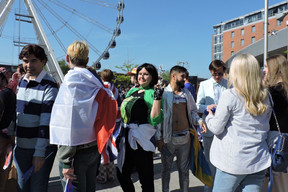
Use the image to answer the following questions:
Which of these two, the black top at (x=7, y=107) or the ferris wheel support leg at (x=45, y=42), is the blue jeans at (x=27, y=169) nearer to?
the black top at (x=7, y=107)

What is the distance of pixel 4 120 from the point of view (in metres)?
2.32

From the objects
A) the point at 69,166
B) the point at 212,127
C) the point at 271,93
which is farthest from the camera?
the point at 271,93

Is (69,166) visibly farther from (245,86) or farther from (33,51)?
(245,86)

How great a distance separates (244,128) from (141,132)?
45.4 inches

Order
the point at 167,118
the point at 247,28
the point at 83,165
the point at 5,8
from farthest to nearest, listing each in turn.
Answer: the point at 247,28
the point at 5,8
the point at 167,118
the point at 83,165

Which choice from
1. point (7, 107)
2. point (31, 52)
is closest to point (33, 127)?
point (7, 107)

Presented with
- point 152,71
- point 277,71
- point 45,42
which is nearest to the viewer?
point 277,71

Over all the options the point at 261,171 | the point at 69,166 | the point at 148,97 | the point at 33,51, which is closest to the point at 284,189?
the point at 261,171

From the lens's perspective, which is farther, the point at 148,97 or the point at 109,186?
the point at 109,186

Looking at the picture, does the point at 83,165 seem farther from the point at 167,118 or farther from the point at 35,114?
the point at 167,118

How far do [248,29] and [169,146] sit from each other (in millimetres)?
64552

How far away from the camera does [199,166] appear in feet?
9.91

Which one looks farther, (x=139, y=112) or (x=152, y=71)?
(x=152, y=71)

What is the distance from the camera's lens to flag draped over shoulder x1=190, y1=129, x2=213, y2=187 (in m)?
2.98
